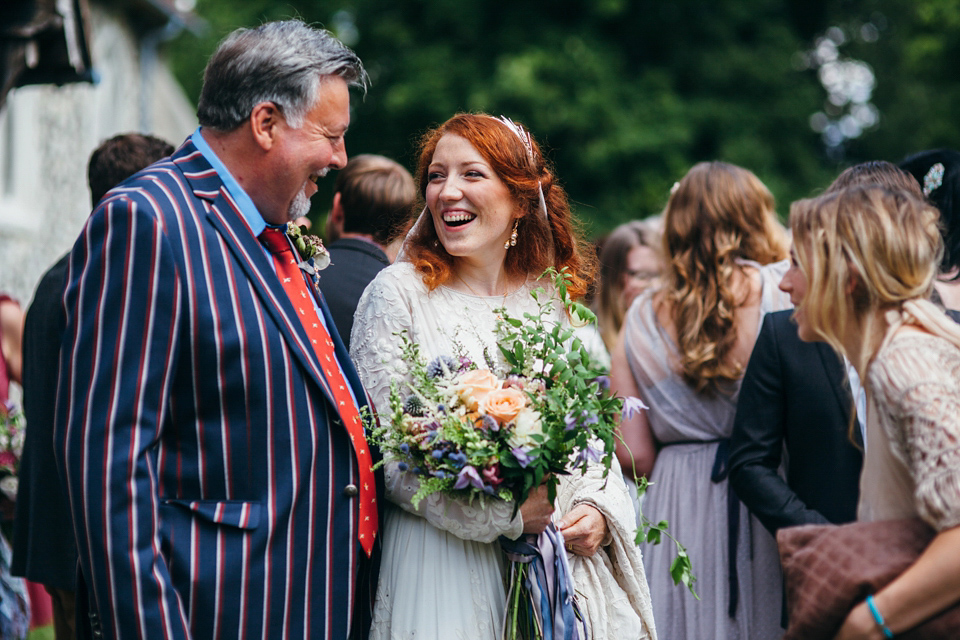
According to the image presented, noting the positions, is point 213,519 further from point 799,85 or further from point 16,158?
point 799,85

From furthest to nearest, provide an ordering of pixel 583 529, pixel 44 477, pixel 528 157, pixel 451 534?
1. pixel 44 477
2. pixel 528 157
3. pixel 583 529
4. pixel 451 534

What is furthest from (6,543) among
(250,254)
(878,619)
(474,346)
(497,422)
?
(878,619)

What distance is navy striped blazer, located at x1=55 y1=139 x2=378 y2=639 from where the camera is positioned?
208cm

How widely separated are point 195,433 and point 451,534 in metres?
0.87

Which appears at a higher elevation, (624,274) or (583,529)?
(624,274)

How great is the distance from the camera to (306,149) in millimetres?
2529

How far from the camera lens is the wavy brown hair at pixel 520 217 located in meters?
3.17

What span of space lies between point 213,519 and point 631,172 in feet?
43.0

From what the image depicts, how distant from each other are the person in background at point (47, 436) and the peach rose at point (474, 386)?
Result: 2002 mm

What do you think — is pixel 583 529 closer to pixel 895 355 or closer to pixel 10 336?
pixel 895 355

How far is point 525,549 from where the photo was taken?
2756 mm

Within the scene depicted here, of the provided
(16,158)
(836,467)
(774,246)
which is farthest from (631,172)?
(836,467)

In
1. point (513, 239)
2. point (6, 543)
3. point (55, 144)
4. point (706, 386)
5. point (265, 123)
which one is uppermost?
point (55, 144)

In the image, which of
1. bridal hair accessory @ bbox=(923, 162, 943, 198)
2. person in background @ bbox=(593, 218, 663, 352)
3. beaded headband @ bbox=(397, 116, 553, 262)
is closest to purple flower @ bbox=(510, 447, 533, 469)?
beaded headband @ bbox=(397, 116, 553, 262)
